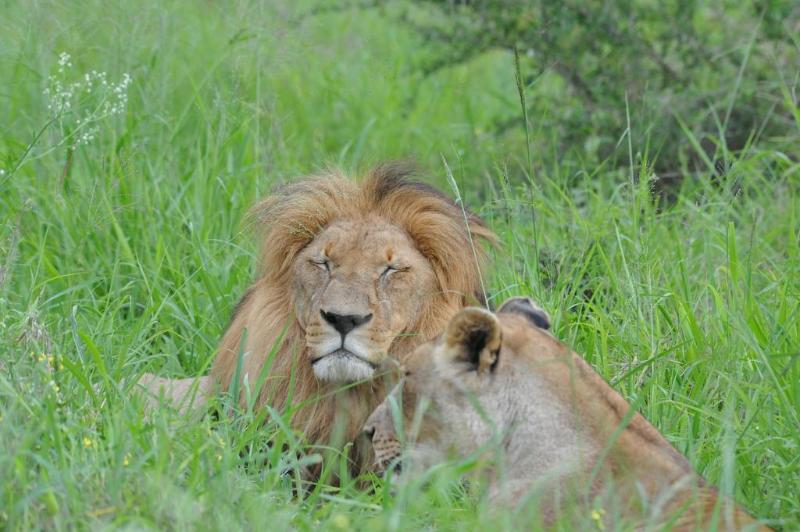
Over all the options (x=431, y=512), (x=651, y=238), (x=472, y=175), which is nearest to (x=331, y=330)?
(x=431, y=512)

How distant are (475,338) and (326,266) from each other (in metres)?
1.05

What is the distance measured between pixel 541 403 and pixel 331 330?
917 millimetres

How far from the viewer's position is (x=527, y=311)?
3674 mm

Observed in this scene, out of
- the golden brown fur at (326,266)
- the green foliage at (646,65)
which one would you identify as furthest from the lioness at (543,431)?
the green foliage at (646,65)

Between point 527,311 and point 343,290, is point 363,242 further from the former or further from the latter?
point 527,311

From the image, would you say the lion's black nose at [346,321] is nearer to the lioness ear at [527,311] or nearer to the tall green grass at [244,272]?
the tall green grass at [244,272]

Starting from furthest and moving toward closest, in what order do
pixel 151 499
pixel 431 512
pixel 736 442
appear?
1. pixel 736 442
2. pixel 431 512
3. pixel 151 499

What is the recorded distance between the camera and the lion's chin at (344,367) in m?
4.04

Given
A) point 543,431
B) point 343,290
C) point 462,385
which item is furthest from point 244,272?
point 543,431

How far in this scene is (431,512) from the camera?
11.3ft

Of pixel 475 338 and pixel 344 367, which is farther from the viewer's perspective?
pixel 344 367

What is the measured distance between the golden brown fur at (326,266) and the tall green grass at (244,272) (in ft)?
0.69

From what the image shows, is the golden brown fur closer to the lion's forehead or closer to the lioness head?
the lion's forehead

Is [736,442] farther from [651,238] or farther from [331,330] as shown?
[651,238]
